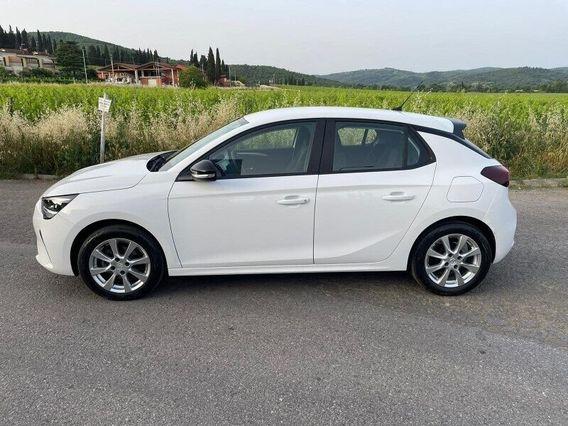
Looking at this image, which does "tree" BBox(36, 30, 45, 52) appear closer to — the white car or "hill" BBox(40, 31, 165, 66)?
"hill" BBox(40, 31, 165, 66)

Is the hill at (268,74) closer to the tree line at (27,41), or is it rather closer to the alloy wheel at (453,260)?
the tree line at (27,41)

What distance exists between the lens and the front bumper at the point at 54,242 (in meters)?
3.40

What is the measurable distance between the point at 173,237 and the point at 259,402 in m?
1.61

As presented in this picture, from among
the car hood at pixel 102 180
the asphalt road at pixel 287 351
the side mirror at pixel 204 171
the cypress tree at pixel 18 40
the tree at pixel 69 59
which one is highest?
the cypress tree at pixel 18 40

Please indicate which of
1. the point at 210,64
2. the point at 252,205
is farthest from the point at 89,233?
the point at 210,64

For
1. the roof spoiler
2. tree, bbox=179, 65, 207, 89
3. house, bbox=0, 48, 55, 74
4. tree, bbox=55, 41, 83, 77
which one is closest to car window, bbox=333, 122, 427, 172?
the roof spoiler

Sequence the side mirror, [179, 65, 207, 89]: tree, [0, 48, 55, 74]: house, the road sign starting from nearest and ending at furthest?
the side mirror < the road sign < [179, 65, 207, 89]: tree < [0, 48, 55, 74]: house

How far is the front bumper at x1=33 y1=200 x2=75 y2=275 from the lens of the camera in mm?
3398

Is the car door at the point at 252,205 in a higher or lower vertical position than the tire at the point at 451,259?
higher

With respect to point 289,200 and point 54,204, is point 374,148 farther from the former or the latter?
point 54,204

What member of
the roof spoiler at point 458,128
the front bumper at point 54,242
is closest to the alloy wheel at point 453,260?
the roof spoiler at point 458,128

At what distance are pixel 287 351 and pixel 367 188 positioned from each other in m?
1.48

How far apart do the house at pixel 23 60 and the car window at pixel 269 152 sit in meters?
125

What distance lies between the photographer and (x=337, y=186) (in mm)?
3432
